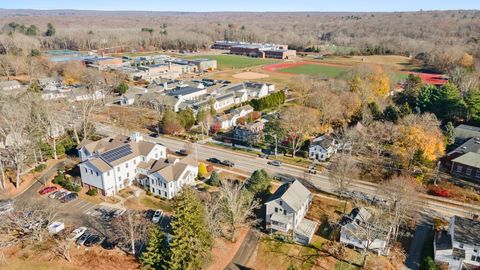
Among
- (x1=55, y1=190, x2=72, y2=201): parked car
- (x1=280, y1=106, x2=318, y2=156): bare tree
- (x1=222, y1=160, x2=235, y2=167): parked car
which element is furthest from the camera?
(x1=280, y1=106, x2=318, y2=156): bare tree

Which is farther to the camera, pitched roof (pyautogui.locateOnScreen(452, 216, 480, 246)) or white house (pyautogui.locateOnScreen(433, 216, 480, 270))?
pitched roof (pyautogui.locateOnScreen(452, 216, 480, 246))

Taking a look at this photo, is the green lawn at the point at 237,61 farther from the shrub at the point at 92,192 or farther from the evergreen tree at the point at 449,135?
the shrub at the point at 92,192

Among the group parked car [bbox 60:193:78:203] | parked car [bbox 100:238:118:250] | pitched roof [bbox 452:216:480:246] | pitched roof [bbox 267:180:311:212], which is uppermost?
pitched roof [bbox 267:180:311:212]

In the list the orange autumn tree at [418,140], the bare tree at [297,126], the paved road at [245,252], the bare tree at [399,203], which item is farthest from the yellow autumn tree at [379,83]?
the paved road at [245,252]

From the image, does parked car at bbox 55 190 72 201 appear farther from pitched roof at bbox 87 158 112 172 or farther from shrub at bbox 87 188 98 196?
pitched roof at bbox 87 158 112 172

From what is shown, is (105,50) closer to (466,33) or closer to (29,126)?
(29,126)

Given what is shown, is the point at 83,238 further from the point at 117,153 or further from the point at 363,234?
the point at 363,234

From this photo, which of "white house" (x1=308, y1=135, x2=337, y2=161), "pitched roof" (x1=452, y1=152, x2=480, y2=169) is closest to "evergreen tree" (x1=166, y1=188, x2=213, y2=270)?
"white house" (x1=308, y1=135, x2=337, y2=161)
